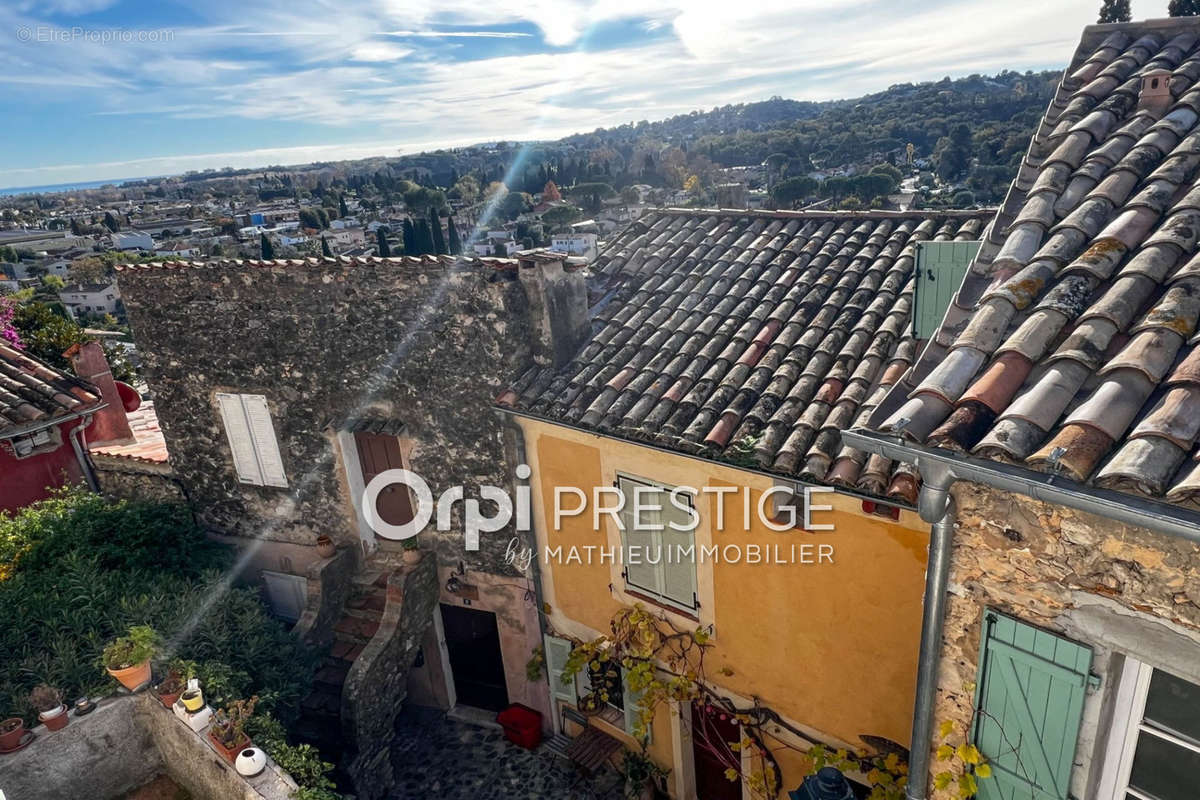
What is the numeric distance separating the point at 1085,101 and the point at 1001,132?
7427 cm

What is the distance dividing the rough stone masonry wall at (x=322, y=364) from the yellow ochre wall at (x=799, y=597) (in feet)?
3.65

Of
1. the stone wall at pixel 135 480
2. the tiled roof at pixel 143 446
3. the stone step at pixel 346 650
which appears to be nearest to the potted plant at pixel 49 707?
the stone step at pixel 346 650

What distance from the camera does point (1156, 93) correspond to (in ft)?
15.9

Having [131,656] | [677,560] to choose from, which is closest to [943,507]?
[677,560]

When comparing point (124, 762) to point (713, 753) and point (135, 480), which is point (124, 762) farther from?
point (713, 753)

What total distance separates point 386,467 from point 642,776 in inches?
219

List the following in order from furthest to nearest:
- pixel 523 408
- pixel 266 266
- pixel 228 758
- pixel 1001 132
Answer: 1. pixel 1001 132
2. pixel 266 266
3. pixel 523 408
4. pixel 228 758

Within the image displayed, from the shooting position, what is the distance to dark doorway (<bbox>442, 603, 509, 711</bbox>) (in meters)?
10.8

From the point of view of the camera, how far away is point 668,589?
321 inches

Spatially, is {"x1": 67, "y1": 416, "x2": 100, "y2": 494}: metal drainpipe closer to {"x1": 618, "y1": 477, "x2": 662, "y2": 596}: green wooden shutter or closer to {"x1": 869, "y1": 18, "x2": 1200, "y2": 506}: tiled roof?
{"x1": 618, "y1": 477, "x2": 662, "y2": 596}: green wooden shutter

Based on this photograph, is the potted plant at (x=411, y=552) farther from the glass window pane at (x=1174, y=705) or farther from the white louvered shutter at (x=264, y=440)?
the glass window pane at (x=1174, y=705)

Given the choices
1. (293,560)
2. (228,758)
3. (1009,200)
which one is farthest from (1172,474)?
(293,560)

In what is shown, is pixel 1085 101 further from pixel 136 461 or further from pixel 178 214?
pixel 178 214

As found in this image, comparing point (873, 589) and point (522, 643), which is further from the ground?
point (873, 589)
